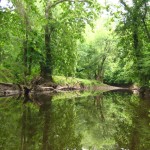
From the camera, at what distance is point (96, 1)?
24562 millimetres

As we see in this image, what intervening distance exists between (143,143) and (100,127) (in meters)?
2.66

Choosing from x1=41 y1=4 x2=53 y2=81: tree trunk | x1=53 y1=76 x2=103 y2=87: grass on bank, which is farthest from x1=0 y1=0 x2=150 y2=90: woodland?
x1=53 y1=76 x2=103 y2=87: grass on bank

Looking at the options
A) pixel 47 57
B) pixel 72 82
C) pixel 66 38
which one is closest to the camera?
pixel 66 38

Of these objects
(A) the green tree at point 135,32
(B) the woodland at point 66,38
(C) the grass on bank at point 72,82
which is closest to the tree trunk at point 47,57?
(B) the woodland at point 66,38

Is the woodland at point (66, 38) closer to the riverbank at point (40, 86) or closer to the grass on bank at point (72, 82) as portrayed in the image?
the riverbank at point (40, 86)

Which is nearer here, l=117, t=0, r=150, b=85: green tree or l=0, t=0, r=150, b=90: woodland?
l=0, t=0, r=150, b=90: woodland

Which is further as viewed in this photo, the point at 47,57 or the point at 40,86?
the point at 47,57

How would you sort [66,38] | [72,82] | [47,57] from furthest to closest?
[72,82] → [47,57] → [66,38]

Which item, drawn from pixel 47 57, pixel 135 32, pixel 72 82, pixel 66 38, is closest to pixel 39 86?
pixel 47 57

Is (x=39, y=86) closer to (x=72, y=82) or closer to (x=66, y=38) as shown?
(x=66, y=38)

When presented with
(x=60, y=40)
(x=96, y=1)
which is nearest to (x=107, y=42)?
(x=60, y=40)

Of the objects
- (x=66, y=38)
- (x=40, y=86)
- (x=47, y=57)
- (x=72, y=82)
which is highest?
(x=66, y=38)

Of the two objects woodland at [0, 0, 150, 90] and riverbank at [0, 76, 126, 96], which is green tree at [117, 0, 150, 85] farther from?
riverbank at [0, 76, 126, 96]

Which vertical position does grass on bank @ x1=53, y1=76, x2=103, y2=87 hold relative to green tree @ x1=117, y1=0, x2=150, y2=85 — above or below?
below
